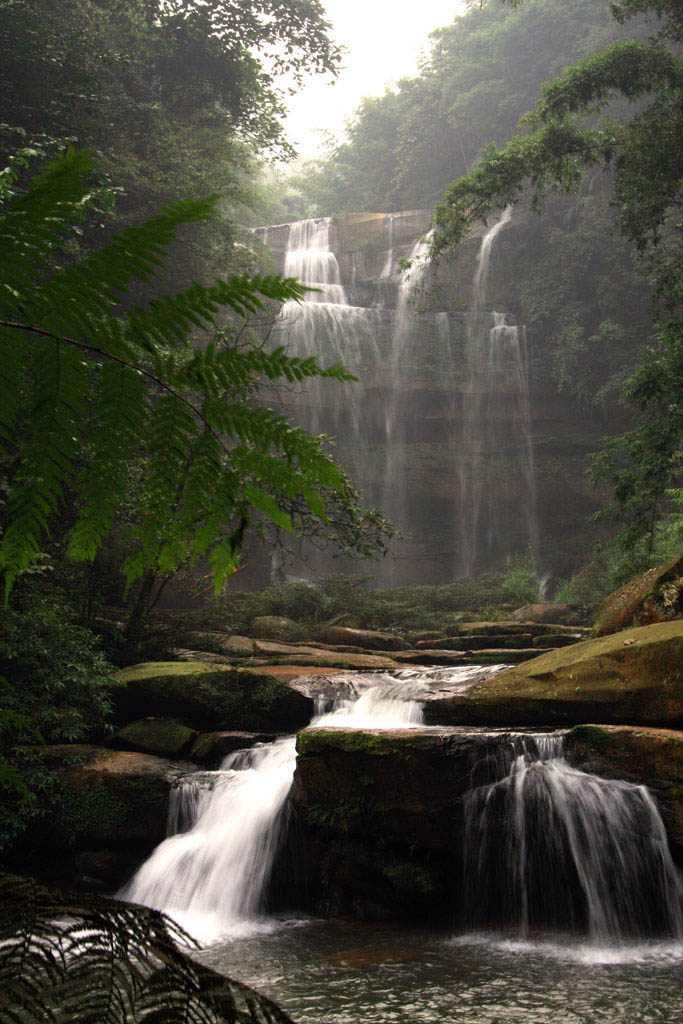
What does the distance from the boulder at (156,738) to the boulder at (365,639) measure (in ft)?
18.3

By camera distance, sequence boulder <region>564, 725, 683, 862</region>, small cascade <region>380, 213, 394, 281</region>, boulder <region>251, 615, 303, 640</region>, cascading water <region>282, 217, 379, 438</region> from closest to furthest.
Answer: boulder <region>564, 725, 683, 862</region>, boulder <region>251, 615, 303, 640</region>, cascading water <region>282, 217, 379, 438</region>, small cascade <region>380, 213, 394, 281</region>

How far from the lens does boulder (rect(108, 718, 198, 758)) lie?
29.6 ft

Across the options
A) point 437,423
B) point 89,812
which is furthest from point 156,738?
point 437,423

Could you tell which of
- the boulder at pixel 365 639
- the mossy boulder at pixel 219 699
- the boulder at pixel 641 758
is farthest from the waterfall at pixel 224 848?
the boulder at pixel 365 639

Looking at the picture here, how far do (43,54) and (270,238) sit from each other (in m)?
17.8

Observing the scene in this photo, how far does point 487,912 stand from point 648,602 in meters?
4.79

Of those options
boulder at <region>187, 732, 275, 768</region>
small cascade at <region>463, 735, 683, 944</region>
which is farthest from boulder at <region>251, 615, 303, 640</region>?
small cascade at <region>463, 735, 683, 944</region>

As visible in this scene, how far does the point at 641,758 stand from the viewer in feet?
20.7

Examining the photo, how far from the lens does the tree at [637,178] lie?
41.3ft

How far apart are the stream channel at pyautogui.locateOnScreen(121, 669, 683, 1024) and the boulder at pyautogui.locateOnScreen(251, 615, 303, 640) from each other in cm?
589

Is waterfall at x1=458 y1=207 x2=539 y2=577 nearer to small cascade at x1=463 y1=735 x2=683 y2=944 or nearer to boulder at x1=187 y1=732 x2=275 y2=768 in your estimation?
boulder at x1=187 y1=732 x2=275 y2=768

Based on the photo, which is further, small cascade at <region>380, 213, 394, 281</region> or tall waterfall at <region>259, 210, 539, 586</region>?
small cascade at <region>380, 213, 394, 281</region>

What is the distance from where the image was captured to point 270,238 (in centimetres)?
3186

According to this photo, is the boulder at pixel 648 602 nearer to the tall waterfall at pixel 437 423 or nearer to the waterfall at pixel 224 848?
the waterfall at pixel 224 848
